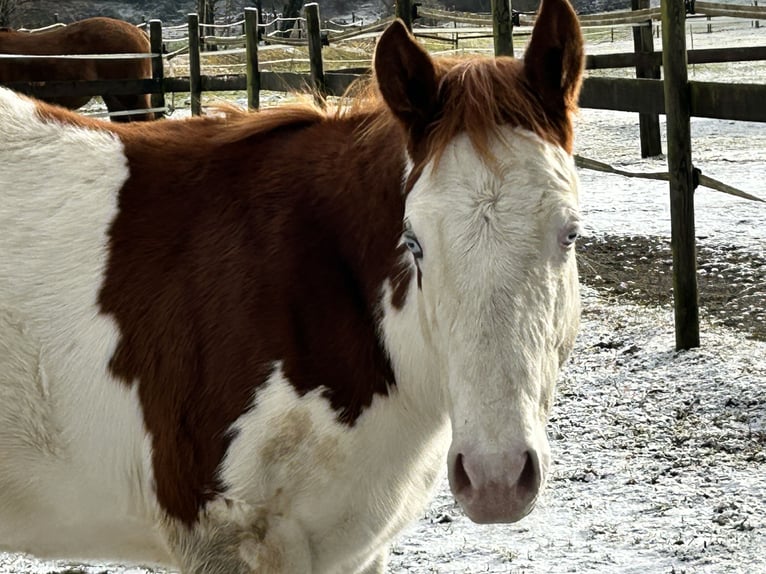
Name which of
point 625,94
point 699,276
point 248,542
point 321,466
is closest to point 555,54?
point 321,466

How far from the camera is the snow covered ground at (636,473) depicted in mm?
3379

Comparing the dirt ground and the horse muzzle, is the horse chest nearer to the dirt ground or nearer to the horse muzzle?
the horse muzzle

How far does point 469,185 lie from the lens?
191cm

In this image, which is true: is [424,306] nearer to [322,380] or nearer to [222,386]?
[322,380]

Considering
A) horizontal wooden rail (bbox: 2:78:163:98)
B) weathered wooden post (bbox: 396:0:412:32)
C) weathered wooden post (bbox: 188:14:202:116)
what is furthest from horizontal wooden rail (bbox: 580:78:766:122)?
horizontal wooden rail (bbox: 2:78:163:98)

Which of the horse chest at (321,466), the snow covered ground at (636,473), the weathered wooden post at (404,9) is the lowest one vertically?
the snow covered ground at (636,473)

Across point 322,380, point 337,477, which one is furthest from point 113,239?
point 337,477

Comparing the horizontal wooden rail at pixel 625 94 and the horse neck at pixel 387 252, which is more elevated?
the horizontal wooden rail at pixel 625 94

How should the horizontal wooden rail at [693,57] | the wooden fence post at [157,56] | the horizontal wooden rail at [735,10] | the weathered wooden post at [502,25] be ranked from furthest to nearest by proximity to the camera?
the wooden fence post at [157,56]
the horizontal wooden rail at [693,57]
the horizontal wooden rail at [735,10]
the weathered wooden post at [502,25]

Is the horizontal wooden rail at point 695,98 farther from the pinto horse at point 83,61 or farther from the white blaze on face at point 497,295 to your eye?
the pinto horse at point 83,61

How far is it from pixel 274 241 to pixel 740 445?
9.00 ft

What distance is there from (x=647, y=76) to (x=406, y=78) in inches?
365

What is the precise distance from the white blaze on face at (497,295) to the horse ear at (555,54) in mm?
158

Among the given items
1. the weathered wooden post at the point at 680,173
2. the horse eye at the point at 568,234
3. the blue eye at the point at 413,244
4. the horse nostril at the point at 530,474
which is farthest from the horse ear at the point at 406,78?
the weathered wooden post at the point at 680,173
